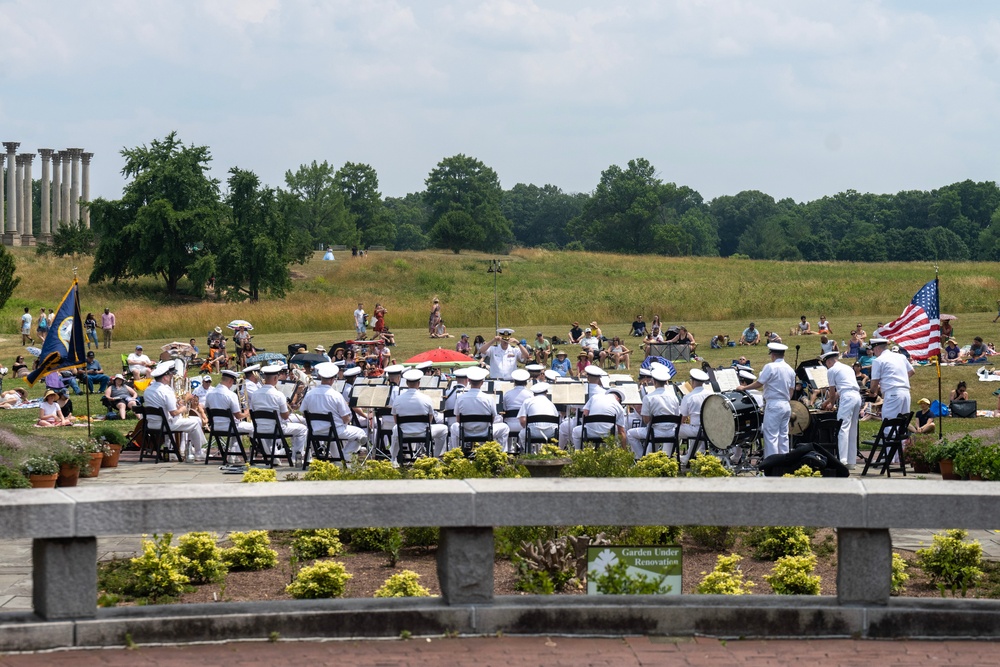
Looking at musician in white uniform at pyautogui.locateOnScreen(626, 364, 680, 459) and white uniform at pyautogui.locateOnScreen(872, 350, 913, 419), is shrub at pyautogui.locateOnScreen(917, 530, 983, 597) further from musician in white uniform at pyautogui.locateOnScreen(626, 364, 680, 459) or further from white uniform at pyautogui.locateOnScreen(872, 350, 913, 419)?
white uniform at pyautogui.locateOnScreen(872, 350, 913, 419)

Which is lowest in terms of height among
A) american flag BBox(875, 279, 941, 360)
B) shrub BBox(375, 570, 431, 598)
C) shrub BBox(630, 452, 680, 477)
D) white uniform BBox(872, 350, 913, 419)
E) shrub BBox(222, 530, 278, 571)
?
shrub BBox(222, 530, 278, 571)

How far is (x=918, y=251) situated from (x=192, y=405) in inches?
5130

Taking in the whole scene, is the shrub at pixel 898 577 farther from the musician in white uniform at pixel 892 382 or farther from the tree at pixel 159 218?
the tree at pixel 159 218

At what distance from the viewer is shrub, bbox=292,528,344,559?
9.77 meters

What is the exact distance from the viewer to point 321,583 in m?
7.98

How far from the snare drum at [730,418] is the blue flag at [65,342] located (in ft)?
29.1

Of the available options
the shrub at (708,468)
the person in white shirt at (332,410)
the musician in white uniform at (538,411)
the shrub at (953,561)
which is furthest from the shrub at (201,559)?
the musician in white uniform at (538,411)

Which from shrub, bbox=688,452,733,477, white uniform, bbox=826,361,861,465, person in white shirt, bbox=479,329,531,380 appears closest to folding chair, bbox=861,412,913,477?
white uniform, bbox=826,361,861,465

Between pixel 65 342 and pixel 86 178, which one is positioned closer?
pixel 65 342

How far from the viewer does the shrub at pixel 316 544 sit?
977 cm

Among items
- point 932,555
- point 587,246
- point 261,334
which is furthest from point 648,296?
point 587,246

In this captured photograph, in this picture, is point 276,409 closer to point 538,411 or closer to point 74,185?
point 538,411

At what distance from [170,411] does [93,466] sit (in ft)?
7.86

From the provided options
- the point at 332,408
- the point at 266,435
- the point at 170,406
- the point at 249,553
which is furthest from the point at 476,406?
the point at 249,553
